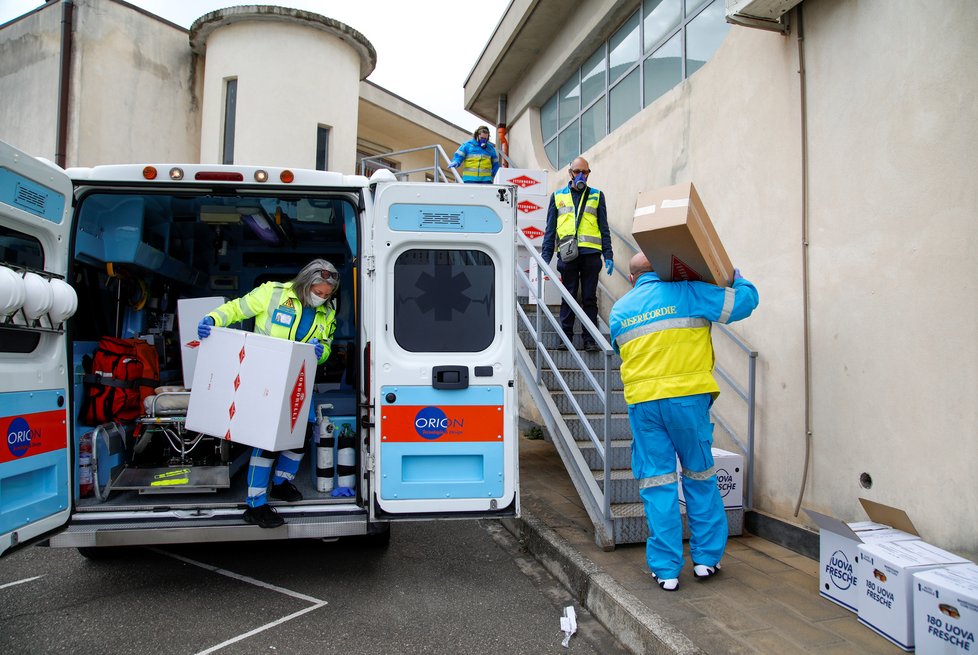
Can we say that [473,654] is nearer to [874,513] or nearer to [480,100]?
[874,513]

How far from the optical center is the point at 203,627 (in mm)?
3244

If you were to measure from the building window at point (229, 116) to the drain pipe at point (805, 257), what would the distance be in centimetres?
902

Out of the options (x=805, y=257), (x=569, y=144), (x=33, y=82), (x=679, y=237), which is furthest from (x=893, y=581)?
(x=33, y=82)

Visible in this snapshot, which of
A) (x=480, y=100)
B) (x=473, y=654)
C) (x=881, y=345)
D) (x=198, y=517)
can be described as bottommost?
(x=473, y=654)

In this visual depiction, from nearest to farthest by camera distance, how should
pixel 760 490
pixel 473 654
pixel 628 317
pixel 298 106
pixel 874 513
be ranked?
1. pixel 473 654
2. pixel 874 513
3. pixel 628 317
4. pixel 760 490
5. pixel 298 106

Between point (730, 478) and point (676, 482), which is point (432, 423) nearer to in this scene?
point (676, 482)

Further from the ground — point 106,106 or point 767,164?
point 106,106

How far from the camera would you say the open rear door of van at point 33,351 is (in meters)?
2.90

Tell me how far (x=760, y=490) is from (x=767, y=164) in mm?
2264

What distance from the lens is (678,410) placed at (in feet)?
11.3

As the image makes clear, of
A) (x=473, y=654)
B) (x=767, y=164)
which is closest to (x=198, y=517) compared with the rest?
(x=473, y=654)

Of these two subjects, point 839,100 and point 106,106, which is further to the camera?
point 106,106

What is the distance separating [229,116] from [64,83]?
2296 mm

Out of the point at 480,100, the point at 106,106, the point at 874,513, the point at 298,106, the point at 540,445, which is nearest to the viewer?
the point at 874,513
